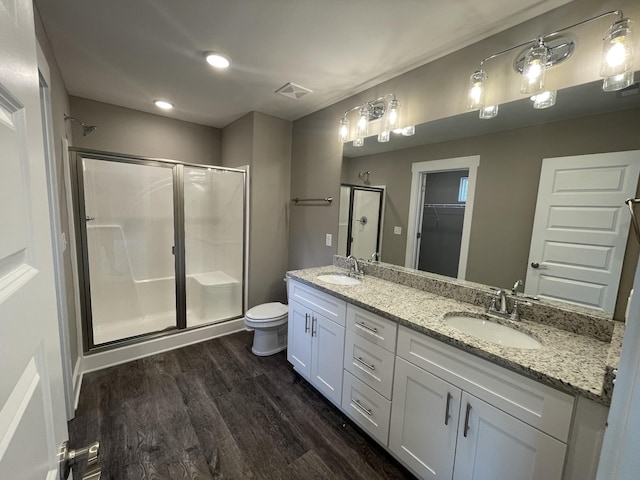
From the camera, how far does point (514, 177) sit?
1510 millimetres

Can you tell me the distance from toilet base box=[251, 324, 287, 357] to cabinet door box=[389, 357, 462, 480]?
1396mm

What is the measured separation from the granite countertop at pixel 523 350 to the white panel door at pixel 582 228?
0.66ft

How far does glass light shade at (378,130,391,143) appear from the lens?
81.3 inches

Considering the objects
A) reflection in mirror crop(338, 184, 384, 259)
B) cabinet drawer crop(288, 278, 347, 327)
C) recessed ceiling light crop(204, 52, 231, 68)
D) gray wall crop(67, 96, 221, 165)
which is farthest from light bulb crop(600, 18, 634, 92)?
gray wall crop(67, 96, 221, 165)

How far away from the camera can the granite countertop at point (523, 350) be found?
0.93 m

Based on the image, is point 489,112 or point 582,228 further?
point 489,112

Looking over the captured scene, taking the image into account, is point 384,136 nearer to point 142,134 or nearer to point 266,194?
point 266,194

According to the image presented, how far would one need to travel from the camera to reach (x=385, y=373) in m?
1.52

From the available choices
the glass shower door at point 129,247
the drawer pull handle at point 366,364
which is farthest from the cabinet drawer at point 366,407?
the glass shower door at point 129,247

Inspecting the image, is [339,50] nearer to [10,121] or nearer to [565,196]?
[565,196]

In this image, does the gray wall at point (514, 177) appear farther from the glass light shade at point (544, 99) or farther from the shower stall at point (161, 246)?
the shower stall at point (161, 246)

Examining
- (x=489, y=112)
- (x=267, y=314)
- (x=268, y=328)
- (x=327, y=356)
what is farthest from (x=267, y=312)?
(x=489, y=112)

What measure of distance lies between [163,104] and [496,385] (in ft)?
11.3

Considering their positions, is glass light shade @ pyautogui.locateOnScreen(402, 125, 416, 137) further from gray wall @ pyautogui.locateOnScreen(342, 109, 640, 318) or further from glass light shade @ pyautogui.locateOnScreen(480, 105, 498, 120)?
glass light shade @ pyautogui.locateOnScreen(480, 105, 498, 120)
